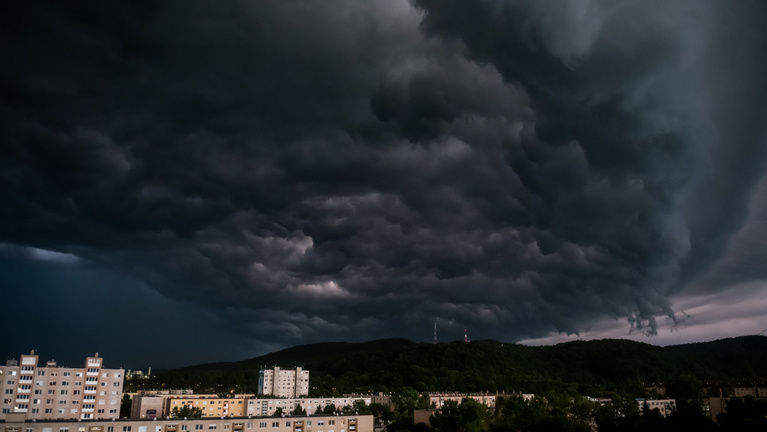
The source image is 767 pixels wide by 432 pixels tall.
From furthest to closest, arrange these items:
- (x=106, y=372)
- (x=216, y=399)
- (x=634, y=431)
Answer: (x=216, y=399) < (x=106, y=372) < (x=634, y=431)

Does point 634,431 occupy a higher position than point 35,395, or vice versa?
point 35,395

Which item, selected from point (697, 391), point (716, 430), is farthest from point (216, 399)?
point (697, 391)

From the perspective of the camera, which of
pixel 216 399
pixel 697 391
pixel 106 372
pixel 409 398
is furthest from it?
pixel 697 391

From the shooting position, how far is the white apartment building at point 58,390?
103 meters

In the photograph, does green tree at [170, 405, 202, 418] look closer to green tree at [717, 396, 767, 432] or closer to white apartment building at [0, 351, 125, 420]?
white apartment building at [0, 351, 125, 420]

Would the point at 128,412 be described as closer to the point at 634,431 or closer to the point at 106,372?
the point at 106,372

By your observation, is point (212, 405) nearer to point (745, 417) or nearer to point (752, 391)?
point (745, 417)

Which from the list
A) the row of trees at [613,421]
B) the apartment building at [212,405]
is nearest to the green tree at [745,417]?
the row of trees at [613,421]

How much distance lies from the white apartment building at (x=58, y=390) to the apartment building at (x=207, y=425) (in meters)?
35.2

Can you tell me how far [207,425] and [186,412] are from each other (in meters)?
49.8

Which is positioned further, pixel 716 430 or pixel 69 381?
pixel 69 381

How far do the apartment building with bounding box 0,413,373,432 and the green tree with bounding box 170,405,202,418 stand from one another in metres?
44.8

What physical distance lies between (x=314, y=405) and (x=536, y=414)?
8022 cm

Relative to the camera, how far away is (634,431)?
257 feet
